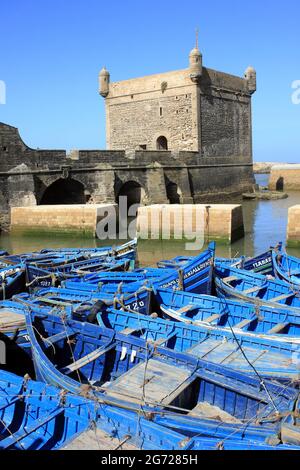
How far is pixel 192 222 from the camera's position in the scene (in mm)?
18906

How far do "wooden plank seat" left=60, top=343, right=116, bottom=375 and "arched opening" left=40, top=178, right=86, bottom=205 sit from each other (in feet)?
63.5

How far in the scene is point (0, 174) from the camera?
21.2m

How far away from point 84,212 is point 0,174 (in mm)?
4464

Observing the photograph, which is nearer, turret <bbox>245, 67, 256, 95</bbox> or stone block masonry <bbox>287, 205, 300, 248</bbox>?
stone block masonry <bbox>287, 205, 300, 248</bbox>

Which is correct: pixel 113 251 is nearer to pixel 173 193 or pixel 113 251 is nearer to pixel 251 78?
pixel 173 193

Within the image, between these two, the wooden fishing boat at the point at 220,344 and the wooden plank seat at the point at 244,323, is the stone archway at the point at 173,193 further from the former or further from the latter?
the wooden fishing boat at the point at 220,344

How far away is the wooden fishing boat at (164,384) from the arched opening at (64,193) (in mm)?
18908

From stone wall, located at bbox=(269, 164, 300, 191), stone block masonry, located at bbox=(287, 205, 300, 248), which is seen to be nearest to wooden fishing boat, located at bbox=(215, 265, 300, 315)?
stone block masonry, located at bbox=(287, 205, 300, 248)

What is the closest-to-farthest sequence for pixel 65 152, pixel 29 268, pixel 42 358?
pixel 42 358 < pixel 29 268 < pixel 65 152

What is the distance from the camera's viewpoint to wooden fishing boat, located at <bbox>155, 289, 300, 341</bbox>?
789cm

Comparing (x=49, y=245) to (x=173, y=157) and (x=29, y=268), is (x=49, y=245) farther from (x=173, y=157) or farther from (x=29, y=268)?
(x=173, y=157)

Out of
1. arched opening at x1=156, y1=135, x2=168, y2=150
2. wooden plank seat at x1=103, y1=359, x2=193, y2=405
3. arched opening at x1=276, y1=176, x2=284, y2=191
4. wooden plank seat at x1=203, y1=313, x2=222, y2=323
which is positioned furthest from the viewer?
arched opening at x1=276, y1=176, x2=284, y2=191

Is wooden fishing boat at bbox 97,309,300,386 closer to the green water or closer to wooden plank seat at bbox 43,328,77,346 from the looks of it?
wooden plank seat at bbox 43,328,77,346
